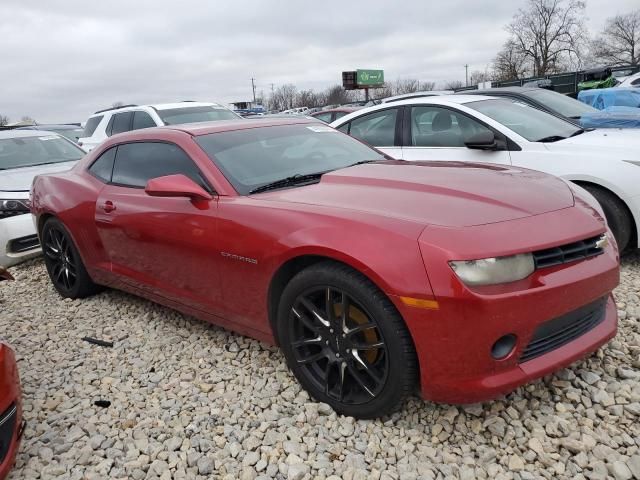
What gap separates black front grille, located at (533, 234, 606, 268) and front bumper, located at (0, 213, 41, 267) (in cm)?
517

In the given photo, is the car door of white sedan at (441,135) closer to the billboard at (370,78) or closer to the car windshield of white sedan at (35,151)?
the car windshield of white sedan at (35,151)

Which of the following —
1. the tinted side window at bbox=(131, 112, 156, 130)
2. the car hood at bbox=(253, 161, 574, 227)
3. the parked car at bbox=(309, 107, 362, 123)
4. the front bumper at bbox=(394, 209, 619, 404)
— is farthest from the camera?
the parked car at bbox=(309, 107, 362, 123)

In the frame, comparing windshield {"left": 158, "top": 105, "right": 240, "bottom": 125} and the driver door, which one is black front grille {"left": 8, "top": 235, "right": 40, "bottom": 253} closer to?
the driver door

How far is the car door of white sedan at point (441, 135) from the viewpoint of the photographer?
4.74 meters

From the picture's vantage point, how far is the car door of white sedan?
4.74 metres

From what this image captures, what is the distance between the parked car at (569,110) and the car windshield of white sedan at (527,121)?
0.96 ft

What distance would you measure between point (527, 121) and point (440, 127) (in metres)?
0.80

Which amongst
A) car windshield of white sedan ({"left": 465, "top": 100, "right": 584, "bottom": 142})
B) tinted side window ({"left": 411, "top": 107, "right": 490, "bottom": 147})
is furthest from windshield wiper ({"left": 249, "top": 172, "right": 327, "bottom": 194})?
car windshield of white sedan ({"left": 465, "top": 100, "right": 584, "bottom": 142})

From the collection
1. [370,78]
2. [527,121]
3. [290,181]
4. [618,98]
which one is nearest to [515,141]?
[527,121]

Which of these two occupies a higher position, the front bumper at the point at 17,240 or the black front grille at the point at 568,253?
the black front grille at the point at 568,253

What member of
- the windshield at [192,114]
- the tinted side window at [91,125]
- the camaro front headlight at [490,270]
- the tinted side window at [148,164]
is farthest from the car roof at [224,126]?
the tinted side window at [91,125]

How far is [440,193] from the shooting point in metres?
2.50

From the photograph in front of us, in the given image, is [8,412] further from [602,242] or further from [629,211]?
[629,211]

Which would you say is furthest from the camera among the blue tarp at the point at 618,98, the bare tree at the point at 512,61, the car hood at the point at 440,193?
the bare tree at the point at 512,61
